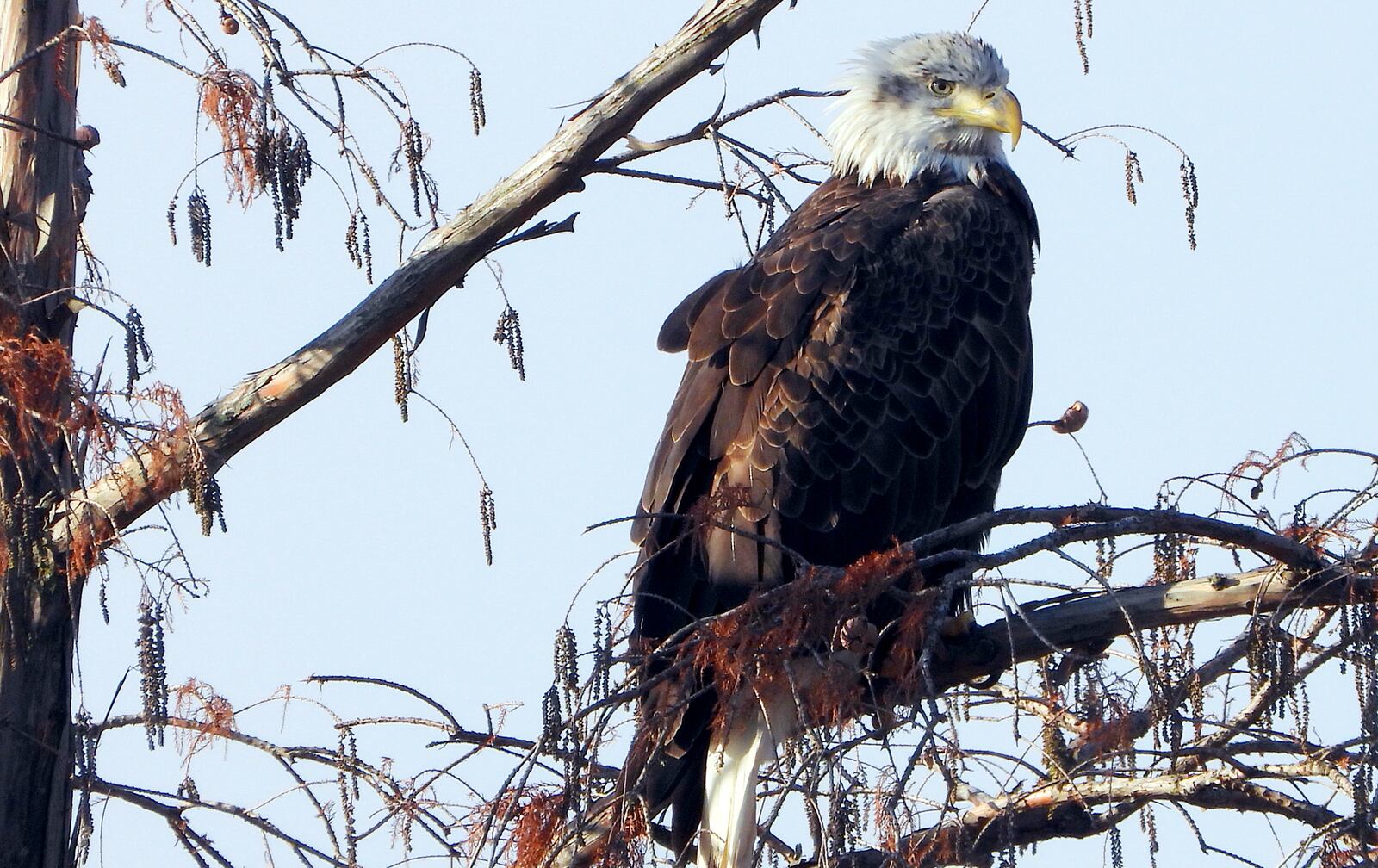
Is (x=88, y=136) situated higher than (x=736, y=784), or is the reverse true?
(x=88, y=136)

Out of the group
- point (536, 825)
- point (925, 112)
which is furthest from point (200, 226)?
point (925, 112)

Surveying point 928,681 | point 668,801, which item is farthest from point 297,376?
point 928,681

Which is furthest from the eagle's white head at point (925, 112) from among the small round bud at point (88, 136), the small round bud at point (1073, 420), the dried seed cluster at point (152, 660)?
the dried seed cluster at point (152, 660)

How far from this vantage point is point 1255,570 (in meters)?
4.46

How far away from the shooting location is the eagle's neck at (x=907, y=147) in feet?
21.4

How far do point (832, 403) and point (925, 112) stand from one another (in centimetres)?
170

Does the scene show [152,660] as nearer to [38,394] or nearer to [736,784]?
[38,394]

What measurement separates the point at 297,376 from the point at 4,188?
1114 millimetres

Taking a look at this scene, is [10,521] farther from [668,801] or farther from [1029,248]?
[1029,248]

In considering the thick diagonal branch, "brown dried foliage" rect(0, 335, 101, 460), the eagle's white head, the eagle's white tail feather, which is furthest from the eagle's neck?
"brown dried foliage" rect(0, 335, 101, 460)

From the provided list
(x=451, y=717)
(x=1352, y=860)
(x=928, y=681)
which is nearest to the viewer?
(x=928, y=681)

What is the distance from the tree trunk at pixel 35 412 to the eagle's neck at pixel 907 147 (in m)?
2.78

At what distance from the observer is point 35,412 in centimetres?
424

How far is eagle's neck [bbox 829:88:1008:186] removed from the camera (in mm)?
6535
